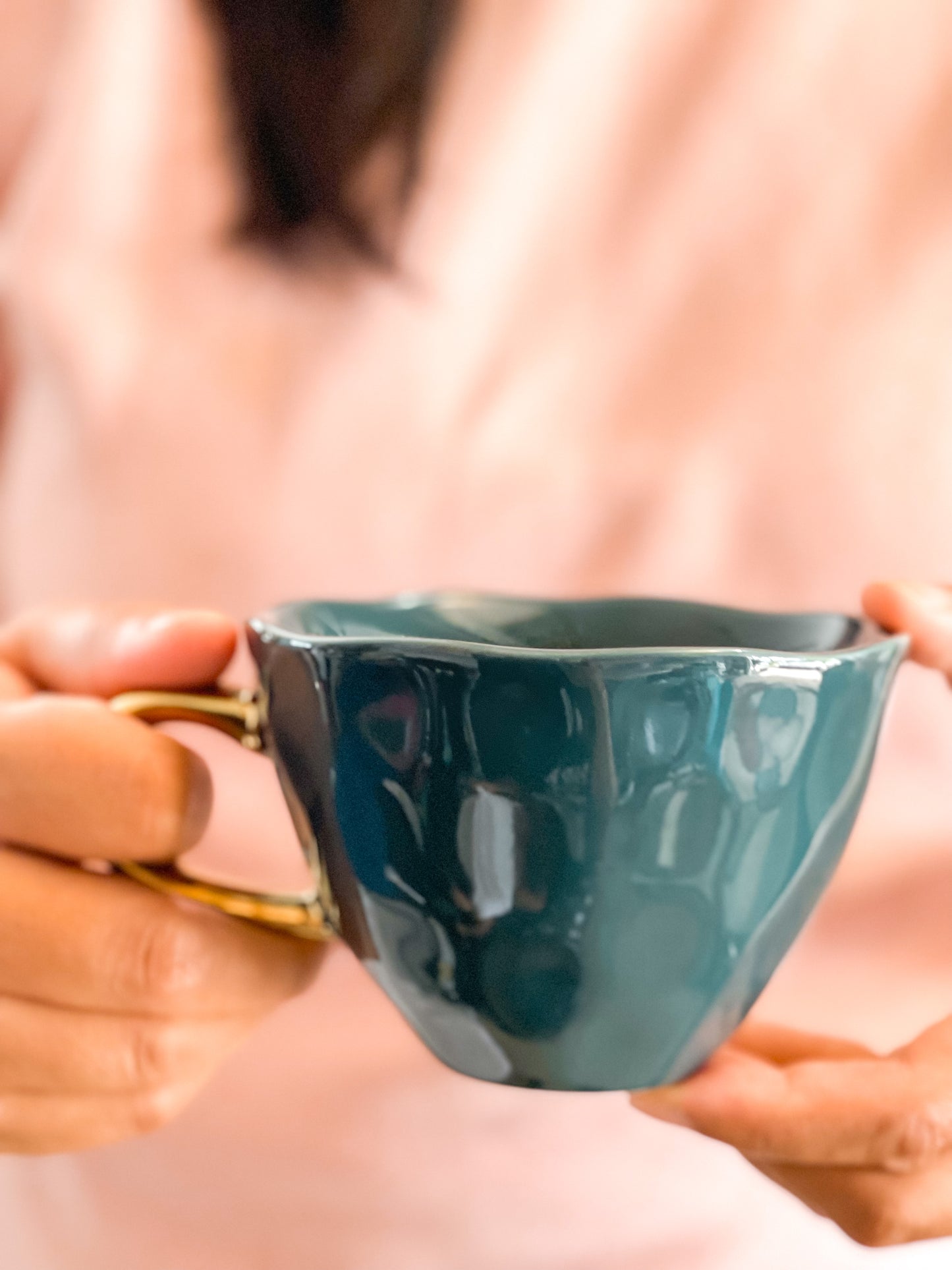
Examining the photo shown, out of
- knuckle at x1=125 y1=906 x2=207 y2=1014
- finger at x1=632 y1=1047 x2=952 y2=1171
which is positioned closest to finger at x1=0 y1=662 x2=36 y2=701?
knuckle at x1=125 y1=906 x2=207 y2=1014

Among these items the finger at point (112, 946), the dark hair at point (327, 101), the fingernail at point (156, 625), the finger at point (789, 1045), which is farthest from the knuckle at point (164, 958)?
the dark hair at point (327, 101)

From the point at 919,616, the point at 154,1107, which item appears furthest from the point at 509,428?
the point at 154,1107

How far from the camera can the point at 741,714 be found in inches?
11.5

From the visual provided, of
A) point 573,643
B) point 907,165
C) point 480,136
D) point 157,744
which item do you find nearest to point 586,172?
point 480,136

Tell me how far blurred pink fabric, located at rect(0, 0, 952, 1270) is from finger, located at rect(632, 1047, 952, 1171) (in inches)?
7.6

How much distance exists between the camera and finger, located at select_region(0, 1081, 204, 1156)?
1.44ft

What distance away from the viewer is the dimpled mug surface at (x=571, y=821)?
0.29 metres

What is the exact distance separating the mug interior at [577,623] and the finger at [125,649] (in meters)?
0.04

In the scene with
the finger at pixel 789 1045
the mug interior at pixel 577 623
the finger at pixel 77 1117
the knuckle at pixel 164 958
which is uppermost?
the mug interior at pixel 577 623

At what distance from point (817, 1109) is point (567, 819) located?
20 cm

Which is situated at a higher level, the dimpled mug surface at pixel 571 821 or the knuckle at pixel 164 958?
the dimpled mug surface at pixel 571 821

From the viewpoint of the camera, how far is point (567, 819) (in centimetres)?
30

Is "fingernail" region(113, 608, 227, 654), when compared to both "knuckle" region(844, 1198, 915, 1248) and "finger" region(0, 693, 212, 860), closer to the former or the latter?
"finger" region(0, 693, 212, 860)

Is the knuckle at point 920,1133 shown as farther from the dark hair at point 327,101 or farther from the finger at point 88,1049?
the dark hair at point 327,101
